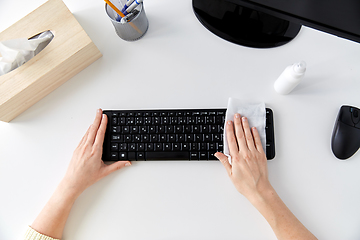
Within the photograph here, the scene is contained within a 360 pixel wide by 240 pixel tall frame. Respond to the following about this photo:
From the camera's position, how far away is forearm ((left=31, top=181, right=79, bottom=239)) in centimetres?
60

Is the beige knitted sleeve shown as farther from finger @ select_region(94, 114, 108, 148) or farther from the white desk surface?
finger @ select_region(94, 114, 108, 148)

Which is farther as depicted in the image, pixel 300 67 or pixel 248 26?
pixel 248 26

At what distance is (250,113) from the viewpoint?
25.5 inches

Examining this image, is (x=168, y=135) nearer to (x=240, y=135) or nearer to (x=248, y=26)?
(x=240, y=135)

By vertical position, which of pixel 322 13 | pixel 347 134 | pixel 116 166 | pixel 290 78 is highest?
pixel 322 13

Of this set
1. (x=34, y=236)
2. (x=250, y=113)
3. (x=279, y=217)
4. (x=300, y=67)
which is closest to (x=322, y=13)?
(x=300, y=67)

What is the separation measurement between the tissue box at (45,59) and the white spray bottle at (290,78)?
0.52 metres

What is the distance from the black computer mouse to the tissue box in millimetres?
700

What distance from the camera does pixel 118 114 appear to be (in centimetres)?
67

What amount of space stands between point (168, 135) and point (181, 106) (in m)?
0.09

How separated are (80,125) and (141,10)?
14.3 inches

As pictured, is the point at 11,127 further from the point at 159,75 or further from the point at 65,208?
the point at 159,75

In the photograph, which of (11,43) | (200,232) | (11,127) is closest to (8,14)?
(11,43)

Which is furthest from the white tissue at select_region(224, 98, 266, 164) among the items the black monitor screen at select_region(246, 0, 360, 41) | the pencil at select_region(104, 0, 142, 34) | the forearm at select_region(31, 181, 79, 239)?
the forearm at select_region(31, 181, 79, 239)
